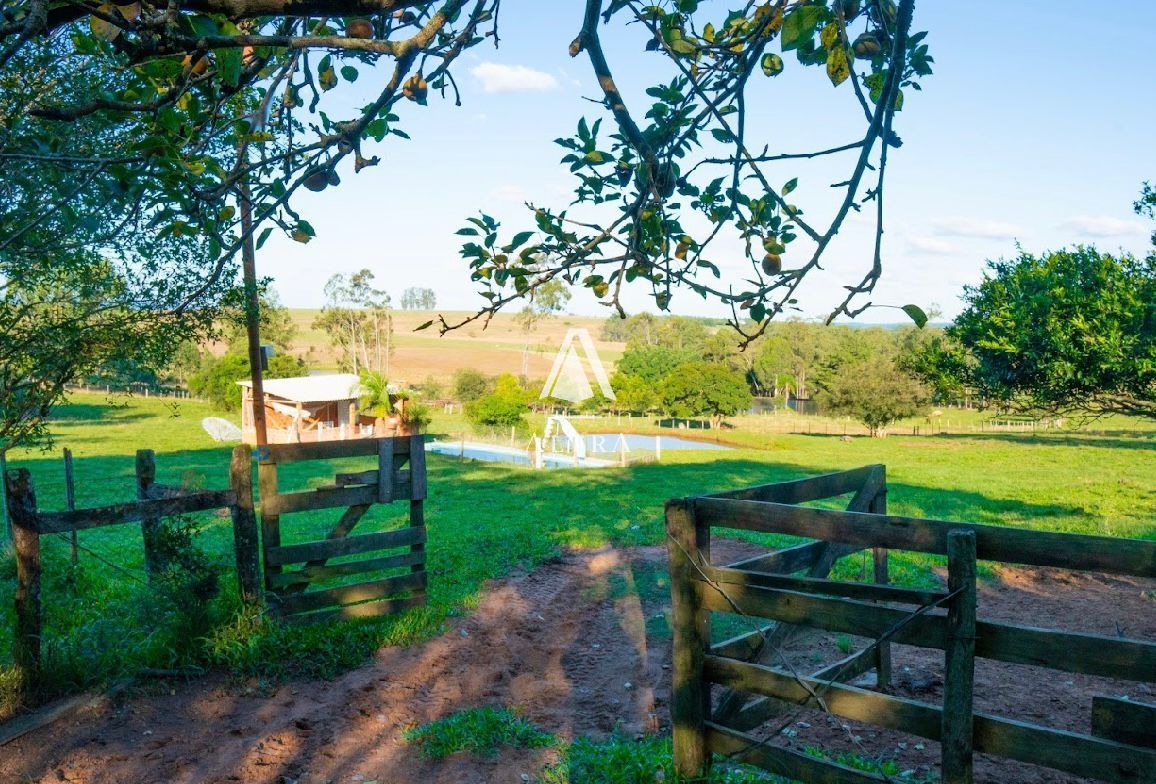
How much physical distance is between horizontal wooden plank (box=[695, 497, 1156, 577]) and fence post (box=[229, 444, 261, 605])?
13.6ft

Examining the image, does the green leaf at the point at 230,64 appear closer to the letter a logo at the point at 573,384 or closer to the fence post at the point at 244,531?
the fence post at the point at 244,531

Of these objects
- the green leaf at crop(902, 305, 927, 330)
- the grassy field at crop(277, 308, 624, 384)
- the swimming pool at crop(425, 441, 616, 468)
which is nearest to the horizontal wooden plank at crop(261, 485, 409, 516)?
the green leaf at crop(902, 305, 927, 330)

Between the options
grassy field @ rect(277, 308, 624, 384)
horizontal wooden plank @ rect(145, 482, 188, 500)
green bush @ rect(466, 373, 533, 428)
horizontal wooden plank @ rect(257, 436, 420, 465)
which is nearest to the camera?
horizontal wooden plank @ rect(257, 436, 420, 465)

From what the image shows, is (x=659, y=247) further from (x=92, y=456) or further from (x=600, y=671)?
(x=92, y=456)

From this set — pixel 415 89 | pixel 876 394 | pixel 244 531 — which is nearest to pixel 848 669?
pixel 415 89

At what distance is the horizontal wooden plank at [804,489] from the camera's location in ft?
15.4

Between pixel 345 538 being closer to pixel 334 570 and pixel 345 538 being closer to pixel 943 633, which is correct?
pixel 334 570

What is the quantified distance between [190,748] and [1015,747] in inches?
182

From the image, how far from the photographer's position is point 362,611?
7566 millimetres

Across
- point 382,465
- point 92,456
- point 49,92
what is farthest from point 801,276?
point 92,456

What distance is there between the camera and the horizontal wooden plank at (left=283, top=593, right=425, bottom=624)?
23.7ft

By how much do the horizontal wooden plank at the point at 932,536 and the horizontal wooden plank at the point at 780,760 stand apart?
3.40 feet

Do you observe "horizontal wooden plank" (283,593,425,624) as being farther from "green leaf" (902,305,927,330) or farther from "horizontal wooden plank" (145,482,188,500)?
"green leaf" (902,305,927,330)

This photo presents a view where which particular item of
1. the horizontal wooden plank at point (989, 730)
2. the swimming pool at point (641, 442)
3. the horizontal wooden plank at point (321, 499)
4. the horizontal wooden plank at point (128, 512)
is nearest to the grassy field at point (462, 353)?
the swimming pool at point (641, 442)
